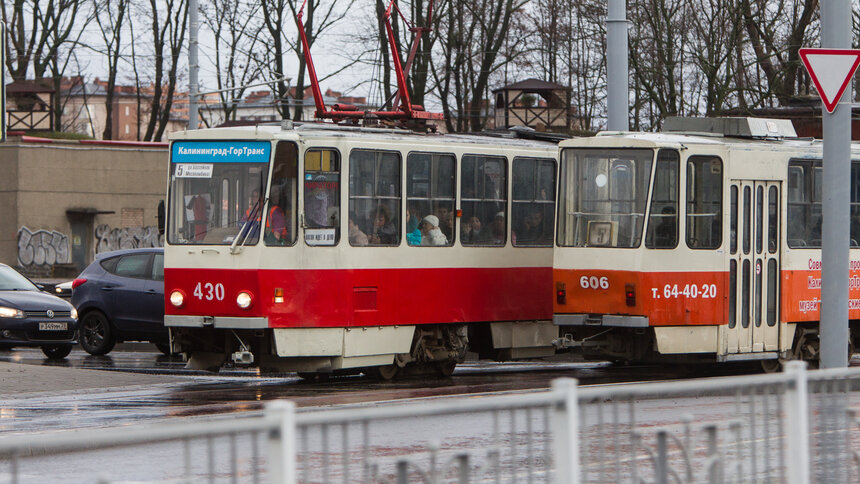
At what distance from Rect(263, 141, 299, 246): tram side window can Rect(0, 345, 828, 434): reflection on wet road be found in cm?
173

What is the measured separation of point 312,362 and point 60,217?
30.3 metres

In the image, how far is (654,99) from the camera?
3872cm

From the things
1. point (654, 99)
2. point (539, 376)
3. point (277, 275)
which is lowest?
point (539, 376)

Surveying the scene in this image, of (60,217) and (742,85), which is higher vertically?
(742,85)

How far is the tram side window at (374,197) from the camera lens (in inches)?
608

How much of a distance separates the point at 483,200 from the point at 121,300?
6465 millimetres

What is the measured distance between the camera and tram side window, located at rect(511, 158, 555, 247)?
17297 mm

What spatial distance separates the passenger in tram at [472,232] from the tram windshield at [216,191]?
9.47 ft

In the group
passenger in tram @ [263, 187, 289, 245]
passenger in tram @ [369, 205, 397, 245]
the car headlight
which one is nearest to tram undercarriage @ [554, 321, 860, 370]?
passenger in tram @ [369, 205, 397, 245]

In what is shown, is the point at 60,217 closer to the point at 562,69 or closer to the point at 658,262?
the point at 562,69

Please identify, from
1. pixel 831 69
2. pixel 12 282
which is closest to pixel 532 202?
pixel 831 69

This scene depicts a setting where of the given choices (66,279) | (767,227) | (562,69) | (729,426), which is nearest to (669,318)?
(767,227)

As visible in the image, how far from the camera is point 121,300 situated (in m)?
20.4

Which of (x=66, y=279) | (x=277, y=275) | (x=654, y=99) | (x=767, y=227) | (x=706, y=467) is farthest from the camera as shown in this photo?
(x=66, y=279)
